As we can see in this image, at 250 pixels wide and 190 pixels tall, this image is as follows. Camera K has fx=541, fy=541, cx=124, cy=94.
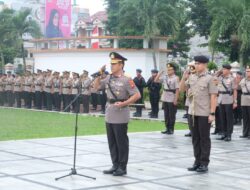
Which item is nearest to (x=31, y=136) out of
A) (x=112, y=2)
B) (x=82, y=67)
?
(x=82, y=67)

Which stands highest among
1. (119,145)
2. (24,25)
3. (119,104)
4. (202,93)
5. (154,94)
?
(24,25)

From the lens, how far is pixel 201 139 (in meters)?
8.52

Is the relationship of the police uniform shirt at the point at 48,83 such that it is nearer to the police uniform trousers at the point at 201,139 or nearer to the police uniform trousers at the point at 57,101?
the police uniform trousers at the point at 57,101

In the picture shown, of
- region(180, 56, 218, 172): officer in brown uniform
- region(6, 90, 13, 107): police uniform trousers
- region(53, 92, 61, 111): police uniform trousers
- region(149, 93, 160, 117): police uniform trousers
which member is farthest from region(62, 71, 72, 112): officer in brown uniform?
region(180, 56, 218, 172): officer in brown uniform

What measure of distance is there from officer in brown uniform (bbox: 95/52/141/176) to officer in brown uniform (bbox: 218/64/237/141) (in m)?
5.13

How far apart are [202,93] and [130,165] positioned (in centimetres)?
165

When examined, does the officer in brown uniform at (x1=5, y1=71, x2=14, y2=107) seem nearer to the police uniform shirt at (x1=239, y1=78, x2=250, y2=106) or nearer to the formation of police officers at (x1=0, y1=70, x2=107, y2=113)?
the formation of police officers at (x1=0, y1=70, x2=107, y2=113)

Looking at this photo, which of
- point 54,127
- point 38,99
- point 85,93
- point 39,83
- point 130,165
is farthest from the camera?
point 38,99

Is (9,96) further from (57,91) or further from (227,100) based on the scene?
(227,100)

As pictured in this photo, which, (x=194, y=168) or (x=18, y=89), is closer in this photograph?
(x=194, y=168)

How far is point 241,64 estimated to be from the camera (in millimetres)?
27938

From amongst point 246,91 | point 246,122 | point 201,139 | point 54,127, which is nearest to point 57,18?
point 54,127

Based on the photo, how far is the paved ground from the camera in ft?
23.9

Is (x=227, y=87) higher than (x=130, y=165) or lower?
higher
